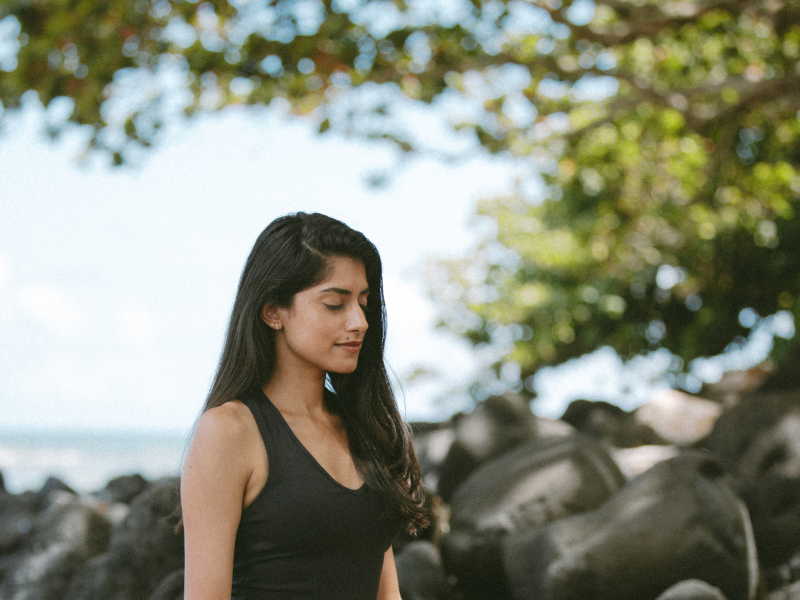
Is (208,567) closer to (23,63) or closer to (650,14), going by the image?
(23,63)

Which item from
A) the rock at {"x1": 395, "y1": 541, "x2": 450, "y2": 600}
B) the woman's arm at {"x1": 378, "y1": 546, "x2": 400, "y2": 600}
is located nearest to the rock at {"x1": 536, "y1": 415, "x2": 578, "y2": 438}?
the rock at {"x1": 395, "y1": 541, "x2": 450, "y2": 600}

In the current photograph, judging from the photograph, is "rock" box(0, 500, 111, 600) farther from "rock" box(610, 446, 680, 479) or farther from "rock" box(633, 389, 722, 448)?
"rock" box(633, 389, 722, 448)

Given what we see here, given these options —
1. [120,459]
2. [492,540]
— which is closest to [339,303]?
[492,540]

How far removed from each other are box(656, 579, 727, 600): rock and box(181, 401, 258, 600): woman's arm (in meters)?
2.49

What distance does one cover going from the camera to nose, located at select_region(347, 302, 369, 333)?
1.94 metres

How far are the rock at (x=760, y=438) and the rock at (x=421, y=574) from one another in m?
2.16

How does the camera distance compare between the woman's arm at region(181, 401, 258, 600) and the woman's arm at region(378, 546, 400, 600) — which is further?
the woman's arm at region(378, 546, 400, 600)

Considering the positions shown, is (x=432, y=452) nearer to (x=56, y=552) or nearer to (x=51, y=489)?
(x=56, y=552)

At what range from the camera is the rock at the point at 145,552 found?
412 cm

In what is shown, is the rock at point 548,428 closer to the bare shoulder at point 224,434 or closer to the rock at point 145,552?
the rock at point 145,552

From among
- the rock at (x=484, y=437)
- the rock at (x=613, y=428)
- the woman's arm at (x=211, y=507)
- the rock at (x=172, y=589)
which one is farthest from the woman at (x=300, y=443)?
the rock at (x=613, y=428)

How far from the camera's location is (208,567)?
5.58 feet

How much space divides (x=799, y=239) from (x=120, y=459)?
1240 inches

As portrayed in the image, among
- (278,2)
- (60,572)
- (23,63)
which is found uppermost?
(278,2)
